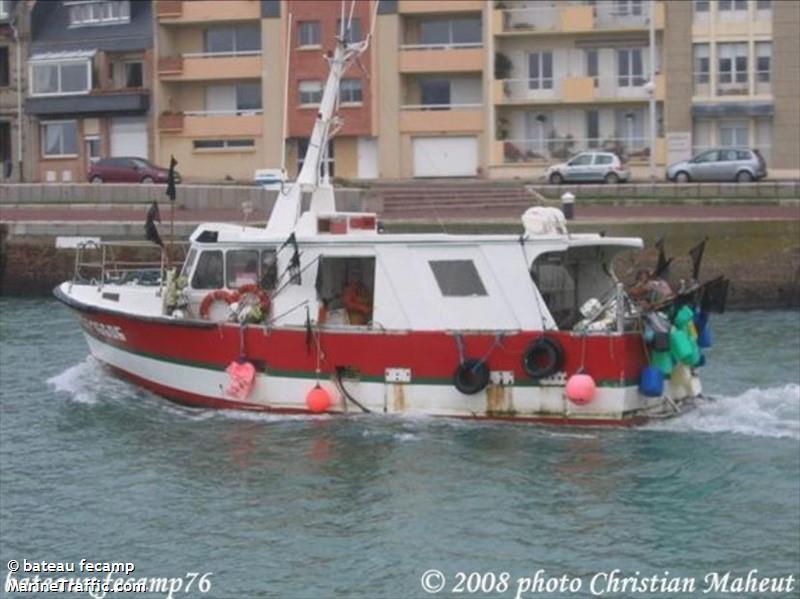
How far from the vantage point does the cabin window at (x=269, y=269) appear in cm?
2157

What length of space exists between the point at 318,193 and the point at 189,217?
67.5ft

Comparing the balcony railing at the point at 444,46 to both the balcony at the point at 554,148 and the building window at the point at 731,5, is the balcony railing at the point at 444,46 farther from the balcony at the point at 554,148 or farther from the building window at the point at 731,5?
the building window at the point at 731,5

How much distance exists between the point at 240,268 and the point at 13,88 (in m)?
43.6

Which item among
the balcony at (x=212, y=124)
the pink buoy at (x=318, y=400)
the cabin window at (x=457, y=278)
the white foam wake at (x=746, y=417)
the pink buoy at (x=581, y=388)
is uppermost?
the balcony at (x=212, y=124)

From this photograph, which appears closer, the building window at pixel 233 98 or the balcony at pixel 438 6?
the balcony at pixel 438 6

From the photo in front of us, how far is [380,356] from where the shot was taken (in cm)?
2073

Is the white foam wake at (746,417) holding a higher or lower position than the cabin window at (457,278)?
lower

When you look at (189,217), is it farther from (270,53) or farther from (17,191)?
(270,53)

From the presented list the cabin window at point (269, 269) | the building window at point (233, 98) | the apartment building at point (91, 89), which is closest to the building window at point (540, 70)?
the building window at point (233, 98)

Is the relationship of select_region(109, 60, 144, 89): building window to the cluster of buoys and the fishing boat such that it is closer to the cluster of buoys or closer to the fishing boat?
the fishing boat

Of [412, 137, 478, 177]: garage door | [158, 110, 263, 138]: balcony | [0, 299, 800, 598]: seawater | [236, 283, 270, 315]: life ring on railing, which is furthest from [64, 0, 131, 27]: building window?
[236, 283, 270, 315]: life ring on railing

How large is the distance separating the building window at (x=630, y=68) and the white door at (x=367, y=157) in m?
9.09

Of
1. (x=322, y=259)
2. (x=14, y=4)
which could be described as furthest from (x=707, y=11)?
(x=322, y=259)

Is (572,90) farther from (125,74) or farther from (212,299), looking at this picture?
(212,299)
